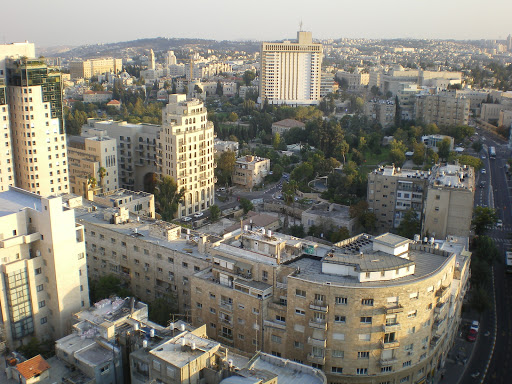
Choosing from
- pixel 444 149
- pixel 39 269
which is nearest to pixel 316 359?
pixel 39 269

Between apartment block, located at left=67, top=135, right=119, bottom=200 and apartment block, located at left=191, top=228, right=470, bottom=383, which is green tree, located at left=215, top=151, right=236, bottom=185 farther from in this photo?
apartment block, located at left=191, top=228, right=470, bottom=383

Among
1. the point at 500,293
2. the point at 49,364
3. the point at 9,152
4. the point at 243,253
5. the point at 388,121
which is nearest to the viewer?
the point at 49,364

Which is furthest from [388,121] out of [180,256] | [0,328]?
[0,328]

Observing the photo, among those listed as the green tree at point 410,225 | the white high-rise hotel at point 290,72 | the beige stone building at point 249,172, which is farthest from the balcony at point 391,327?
the white high-rise hotel at point 290,72

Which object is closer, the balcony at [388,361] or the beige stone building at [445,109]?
the balcony at [388,361]

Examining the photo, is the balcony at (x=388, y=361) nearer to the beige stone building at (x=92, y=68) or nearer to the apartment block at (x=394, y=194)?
the apartment block at (x=394, y=194)

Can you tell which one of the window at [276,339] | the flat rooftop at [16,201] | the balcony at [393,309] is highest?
the flat rooftop at [16,201]

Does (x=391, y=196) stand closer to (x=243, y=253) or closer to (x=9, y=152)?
(x=243, y=253)
